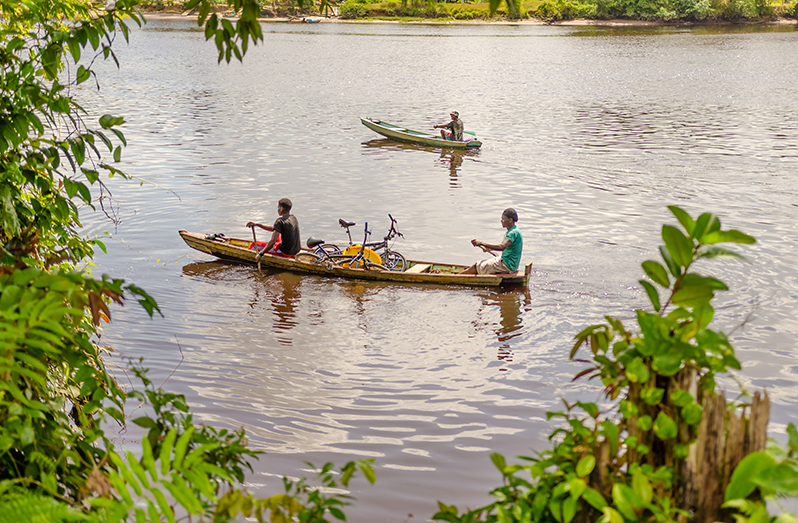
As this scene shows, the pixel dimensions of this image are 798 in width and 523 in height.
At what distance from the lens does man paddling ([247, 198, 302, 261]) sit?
13.4 meters

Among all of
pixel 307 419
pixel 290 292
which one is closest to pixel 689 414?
pixel 307 419

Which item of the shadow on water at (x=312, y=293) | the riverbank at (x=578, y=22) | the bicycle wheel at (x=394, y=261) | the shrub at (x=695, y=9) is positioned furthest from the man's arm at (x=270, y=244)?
the shrub at (x=695, y=9)

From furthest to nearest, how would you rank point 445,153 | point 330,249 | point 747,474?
point 445,153
point 330,249
point 747,474

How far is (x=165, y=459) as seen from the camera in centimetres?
207

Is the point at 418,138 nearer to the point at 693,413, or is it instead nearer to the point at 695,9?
the point at 693,413

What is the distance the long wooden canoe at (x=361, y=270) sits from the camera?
1257 cm

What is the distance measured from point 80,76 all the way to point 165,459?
2.51m

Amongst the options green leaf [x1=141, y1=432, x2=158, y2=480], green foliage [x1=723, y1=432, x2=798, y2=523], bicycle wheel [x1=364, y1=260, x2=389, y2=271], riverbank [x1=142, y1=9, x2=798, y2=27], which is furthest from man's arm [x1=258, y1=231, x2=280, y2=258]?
riverbank [x1=142, y1=9, x2=798, y2=27]

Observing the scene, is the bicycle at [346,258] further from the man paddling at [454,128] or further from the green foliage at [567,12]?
the green foliage at [567,12]

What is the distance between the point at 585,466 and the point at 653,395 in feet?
1.07

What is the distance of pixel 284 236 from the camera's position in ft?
44.8

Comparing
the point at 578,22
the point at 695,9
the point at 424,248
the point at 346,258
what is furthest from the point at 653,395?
the point at 578,22

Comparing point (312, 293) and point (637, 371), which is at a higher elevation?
point (637, 371)

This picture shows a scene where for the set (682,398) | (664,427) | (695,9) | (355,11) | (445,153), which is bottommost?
(445,153)
